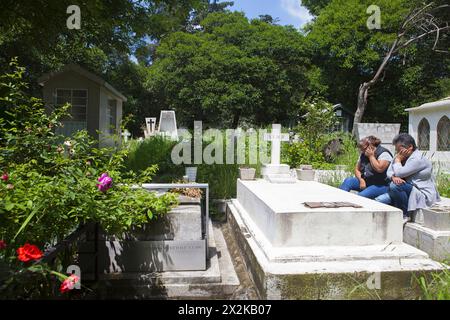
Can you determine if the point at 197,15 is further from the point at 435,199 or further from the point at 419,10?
the point at 435,199

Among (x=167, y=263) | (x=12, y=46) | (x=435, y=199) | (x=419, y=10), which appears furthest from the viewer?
(x=12, y=46)

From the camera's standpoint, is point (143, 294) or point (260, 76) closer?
point (143, 294)

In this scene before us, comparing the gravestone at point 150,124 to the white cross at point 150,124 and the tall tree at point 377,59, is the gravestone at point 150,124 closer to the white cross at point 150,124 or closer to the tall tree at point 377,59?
the white cross at point 150,124

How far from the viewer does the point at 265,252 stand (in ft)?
12.7

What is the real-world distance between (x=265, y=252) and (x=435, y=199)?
8.18ft

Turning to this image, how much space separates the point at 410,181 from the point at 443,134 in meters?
10.9

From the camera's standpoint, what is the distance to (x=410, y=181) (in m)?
4.98

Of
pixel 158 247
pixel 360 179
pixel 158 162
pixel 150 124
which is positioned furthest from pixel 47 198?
pixel 150 124

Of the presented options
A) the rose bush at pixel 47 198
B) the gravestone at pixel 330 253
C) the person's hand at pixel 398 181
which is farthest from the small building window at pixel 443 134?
the rose bush at pixel 47 198

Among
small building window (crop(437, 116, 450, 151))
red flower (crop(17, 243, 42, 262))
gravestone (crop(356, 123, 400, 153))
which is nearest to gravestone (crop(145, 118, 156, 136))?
gravestone (crop(356, 123, 400, 153))

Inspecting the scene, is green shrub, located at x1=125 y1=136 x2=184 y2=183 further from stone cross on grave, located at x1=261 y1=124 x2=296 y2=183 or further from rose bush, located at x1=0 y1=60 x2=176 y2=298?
rose bush, located at x1=0 y1=60 x2=176 y2=298

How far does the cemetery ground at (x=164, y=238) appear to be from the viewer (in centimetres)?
288

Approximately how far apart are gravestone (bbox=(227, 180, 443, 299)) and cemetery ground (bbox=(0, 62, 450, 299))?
10 millimetres

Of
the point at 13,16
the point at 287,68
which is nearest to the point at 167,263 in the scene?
the point at 13,16
